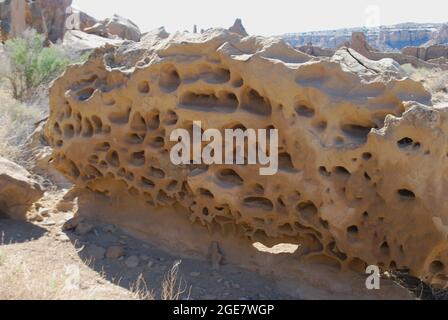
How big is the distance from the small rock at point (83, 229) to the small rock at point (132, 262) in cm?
82

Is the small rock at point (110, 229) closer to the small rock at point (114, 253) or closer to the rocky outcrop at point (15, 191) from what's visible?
the small rock at point (114, 253)

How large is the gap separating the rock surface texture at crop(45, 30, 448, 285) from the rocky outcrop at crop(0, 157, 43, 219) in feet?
2.63

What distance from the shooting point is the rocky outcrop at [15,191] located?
19.6 feet

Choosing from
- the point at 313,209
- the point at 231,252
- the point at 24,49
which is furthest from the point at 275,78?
the point at 24,49

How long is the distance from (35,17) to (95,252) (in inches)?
891

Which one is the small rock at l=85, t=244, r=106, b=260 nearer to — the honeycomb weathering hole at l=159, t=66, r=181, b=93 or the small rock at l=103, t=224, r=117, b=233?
the small rock at l=103, t=224, r=117, b=233

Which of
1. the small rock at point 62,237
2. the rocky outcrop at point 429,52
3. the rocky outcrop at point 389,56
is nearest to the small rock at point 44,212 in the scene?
the small rock at point 62,237

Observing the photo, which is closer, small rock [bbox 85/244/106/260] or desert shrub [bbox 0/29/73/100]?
small rock [bbox 85/244/106/260]

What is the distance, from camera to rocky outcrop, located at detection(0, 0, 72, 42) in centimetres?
2383

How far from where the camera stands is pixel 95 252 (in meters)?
5.62

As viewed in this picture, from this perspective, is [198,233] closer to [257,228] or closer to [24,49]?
[257,228]

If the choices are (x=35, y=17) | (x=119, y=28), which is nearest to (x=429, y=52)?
(x=119, y=28)

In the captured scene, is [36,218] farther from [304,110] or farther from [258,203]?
[304,110]

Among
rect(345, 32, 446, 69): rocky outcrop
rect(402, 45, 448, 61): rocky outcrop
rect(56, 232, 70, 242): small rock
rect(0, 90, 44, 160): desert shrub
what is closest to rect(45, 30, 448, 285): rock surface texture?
rect(56, 232, 70, 242): small rock
